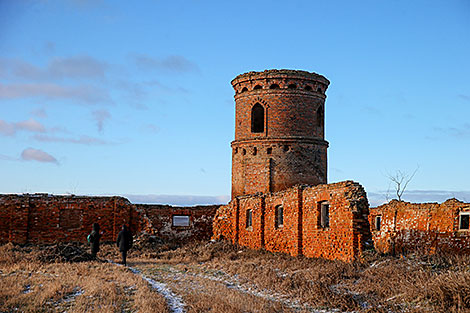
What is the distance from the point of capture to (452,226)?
19.5 m

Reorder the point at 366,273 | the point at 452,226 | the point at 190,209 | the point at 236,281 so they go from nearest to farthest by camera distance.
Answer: the point at 366,273 < the point at 236,281 < the point at 452,226 < the point at 190,209

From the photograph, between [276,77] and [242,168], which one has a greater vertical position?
[276,77]

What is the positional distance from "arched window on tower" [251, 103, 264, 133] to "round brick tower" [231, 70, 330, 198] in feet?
0.61

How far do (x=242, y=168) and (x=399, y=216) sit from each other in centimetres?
909

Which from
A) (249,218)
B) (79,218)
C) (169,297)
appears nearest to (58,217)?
(79,218)

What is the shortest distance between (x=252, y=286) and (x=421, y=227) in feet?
36.8

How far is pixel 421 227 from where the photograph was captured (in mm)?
21344

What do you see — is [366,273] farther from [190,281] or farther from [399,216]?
[399,216]

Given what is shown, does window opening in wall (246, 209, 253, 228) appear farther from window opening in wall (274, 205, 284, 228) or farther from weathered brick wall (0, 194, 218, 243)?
weathered brick wall (0, 194, 218, 243)

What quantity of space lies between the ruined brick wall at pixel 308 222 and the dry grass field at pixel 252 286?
37.0 inches

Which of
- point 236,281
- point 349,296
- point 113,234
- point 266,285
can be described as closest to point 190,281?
point 236,281

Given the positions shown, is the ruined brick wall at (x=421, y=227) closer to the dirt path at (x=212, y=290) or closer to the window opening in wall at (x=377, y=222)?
the window opening in wall at (x=377, y=222)

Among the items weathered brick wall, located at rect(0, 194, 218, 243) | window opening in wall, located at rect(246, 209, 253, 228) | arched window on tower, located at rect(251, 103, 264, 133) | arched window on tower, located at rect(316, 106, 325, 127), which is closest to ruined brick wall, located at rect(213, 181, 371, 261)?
window opening in wall, located at rect(246, 209, 253, 228)

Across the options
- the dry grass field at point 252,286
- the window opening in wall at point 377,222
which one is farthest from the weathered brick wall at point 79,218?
the window opening in wall at point 377,222
